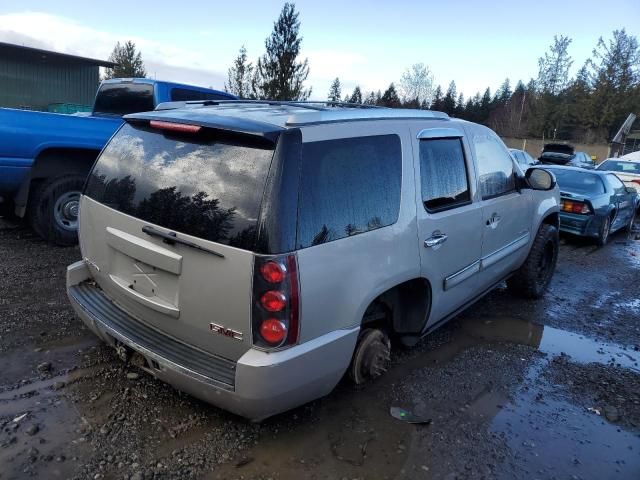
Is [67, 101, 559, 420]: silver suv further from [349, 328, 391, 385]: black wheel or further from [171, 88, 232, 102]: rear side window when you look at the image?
[171, 88, 232, 102]: rear side window

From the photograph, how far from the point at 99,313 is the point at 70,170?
3.54 m

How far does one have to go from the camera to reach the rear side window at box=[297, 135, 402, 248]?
246 cm

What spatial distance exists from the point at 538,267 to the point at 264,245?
430cm

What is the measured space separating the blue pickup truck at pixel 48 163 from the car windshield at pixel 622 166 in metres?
14.7

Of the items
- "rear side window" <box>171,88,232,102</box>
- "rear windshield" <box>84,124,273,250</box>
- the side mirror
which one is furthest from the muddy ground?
"rear side window" <box>171,88,232,102</box>

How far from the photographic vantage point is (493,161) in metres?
4.36

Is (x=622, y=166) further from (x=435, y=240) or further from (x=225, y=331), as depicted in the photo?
(x=225, y=331)

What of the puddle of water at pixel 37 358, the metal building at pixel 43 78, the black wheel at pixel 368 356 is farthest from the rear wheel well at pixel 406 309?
the metal building at pixel 43 78

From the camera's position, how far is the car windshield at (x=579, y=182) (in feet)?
29.7

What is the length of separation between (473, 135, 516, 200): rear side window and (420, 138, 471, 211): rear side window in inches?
12.1

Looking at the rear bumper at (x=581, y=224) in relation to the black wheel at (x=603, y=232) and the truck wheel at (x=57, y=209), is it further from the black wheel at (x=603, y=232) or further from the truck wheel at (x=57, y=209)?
the truck wheel at (x=57, y=209)

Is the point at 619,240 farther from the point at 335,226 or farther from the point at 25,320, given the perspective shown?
the point at 25,320

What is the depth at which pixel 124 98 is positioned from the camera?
7320 mm

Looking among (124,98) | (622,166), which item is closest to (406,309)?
(124,98)
